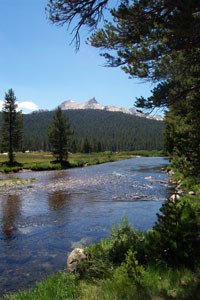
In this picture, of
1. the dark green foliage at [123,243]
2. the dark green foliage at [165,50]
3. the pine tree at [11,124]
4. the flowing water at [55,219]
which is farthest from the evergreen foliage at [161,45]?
the pine tree at [11,124]

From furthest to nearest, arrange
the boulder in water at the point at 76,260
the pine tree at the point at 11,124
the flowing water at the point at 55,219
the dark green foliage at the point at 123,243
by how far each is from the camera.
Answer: the pine tree at the point at 11,124 → the flowing water at the point at 55,219 → the dark green foliage at the point at 123,243 → the boulder in water at the point at 76,260

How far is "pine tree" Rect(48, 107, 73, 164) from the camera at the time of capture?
236ft

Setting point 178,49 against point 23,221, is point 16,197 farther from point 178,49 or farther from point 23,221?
point 178,49

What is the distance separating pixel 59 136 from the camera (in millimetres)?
73062

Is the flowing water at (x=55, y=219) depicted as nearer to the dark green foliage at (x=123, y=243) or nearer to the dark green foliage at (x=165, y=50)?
the dark green foliage at (x=123, y=243)

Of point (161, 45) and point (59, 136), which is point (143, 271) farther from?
point (59, 136)

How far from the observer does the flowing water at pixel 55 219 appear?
1298cm

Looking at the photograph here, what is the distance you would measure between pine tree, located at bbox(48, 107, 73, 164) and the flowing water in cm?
3577

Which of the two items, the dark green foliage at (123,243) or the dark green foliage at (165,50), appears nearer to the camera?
the dark green foliage at (165,50)

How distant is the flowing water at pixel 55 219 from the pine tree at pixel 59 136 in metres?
35.8

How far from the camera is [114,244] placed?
11.3 m

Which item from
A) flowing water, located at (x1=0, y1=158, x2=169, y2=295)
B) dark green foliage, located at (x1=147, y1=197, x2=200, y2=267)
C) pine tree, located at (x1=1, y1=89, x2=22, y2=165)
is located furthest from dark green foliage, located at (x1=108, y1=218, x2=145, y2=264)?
pine tree, located at (x1=1, y1=89, x2=22, y2=165)

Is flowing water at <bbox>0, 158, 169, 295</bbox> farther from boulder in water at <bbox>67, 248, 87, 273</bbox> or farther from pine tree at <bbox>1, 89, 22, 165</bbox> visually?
pine tree at <bbox>1, 89, 22, 165</bbox>

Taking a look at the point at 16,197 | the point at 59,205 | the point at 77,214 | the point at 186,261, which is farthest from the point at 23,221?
the point at 186,261
